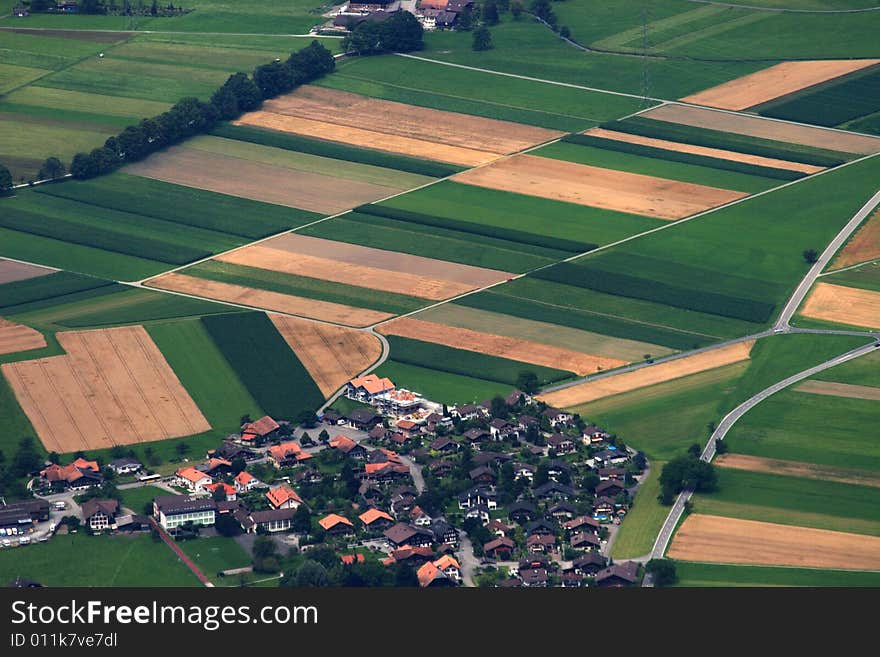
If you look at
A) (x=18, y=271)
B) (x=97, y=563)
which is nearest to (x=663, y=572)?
(x=97, y=563)

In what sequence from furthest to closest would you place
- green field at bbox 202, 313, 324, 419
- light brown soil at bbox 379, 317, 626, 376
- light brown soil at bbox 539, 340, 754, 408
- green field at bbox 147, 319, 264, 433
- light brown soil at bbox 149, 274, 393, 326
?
light brown soil at bbox 149, 274, 393, 326, light brown soil at bbox 379, 317, 626, 376, green field at bbox 202, 313, 324, 419, light brown soil at bbox 539, 340, 754, 408, green field at bbox 147, 319, 264, 433

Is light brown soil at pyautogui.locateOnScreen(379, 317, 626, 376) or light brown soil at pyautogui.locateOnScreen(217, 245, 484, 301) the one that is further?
light brown soil at pyautogui.locateOnScreen(217, 245, 484, 301)

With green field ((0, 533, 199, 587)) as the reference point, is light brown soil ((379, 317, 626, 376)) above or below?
above

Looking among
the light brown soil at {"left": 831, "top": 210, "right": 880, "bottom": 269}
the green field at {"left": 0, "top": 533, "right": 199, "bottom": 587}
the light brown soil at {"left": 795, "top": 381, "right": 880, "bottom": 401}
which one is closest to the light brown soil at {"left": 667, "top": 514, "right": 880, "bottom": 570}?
the light brown soil at {"left": 795, "top": 381, "right": 880, "bottom": 401}

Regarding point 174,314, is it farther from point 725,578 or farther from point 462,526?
point 725,578

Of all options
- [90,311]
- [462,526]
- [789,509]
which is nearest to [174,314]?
[90,311]

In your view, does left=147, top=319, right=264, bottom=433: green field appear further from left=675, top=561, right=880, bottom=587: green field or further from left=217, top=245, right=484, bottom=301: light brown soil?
left=675, top=561, right=880, bottom=587: green field
